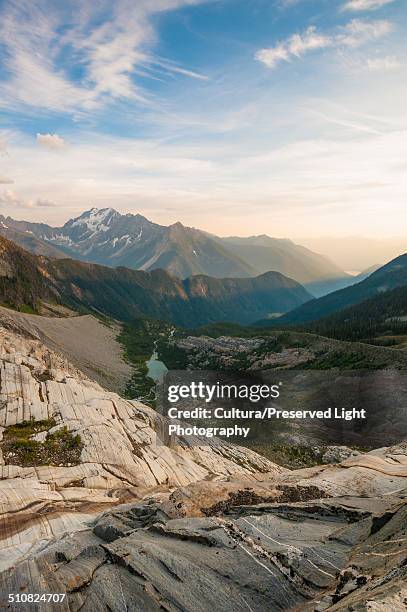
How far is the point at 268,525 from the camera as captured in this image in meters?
22.0

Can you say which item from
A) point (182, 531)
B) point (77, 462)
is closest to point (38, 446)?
point (77, 462)

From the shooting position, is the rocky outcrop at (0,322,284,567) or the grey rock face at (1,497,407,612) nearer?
the grey rock face at (1,497,407,612)

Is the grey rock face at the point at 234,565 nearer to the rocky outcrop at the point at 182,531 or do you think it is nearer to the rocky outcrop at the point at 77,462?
the rocky outcrop at the point at 182,531

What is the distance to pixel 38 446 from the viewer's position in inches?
1544

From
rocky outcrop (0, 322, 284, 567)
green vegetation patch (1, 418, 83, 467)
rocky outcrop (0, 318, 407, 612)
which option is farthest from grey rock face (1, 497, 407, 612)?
green vegetation patch (1, 418, 83, 467)

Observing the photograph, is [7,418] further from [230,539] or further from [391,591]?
[391,591]

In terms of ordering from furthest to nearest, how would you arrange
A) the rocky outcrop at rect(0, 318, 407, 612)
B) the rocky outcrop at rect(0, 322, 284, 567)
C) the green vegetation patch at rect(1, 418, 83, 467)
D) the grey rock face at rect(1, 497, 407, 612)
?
the green vegetation patch at rect(1, 418, 83, 467) → the rocky outcrop at rect(0, 322, 284, 567) → the rocky outcrop at rect(0, 318, 407, 612) → the grey rock face at rect(1, 497, 407, 612)

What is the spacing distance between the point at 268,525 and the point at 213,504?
6400 mm

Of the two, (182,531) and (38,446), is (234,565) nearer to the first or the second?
(182,531)

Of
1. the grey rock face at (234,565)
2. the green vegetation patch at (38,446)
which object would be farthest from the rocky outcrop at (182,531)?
the green vegetation patch at (38,446)

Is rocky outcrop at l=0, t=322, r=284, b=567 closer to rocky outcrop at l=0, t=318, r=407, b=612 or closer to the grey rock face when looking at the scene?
rocky outcrop at l=0, t=318, r=407, b=612

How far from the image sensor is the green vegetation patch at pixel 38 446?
37.2 m

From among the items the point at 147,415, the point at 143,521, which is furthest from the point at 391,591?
the point at 147,415

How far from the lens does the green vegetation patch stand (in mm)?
37250
